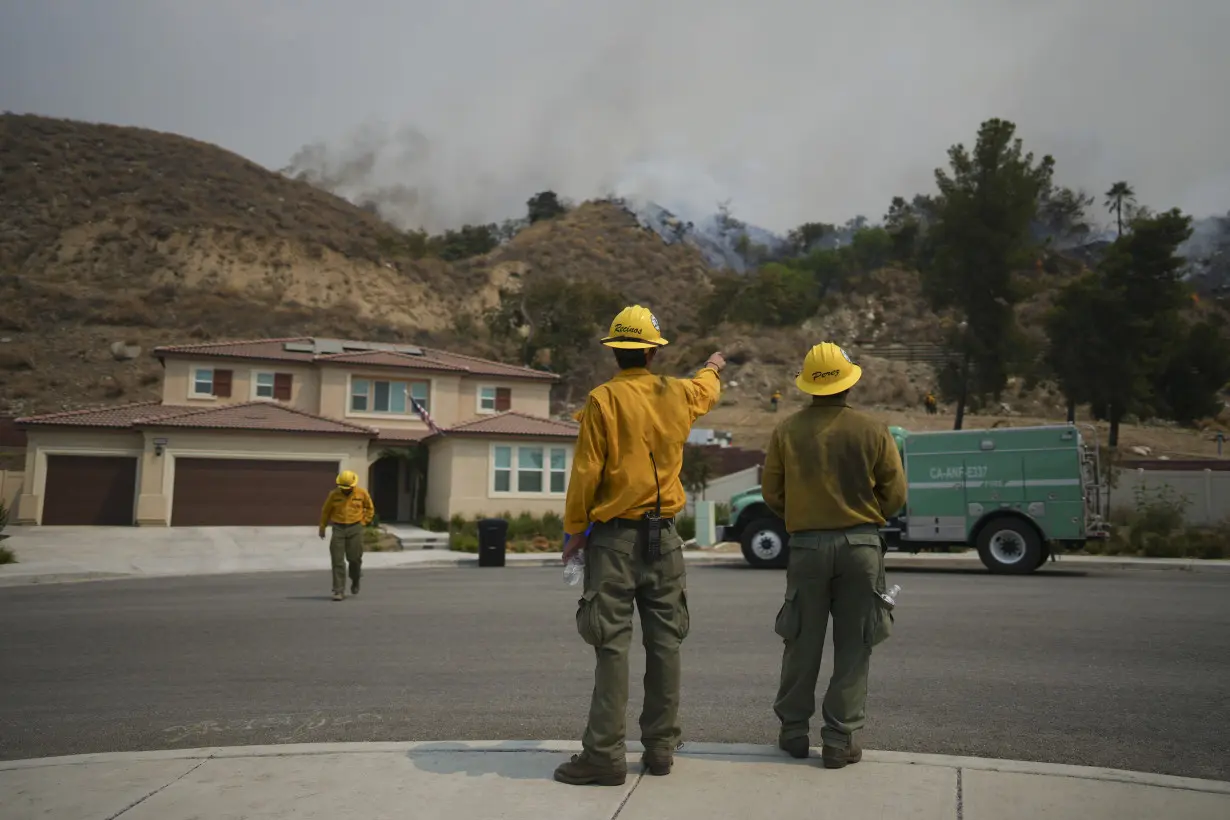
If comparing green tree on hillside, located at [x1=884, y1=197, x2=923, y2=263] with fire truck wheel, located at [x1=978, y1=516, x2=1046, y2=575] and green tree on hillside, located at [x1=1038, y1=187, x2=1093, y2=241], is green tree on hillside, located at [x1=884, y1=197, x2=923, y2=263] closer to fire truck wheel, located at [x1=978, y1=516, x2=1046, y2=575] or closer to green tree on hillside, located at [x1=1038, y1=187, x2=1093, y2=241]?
green tree on hillside, located at [x1=1038, y1=187, x2=1093, y2=241]

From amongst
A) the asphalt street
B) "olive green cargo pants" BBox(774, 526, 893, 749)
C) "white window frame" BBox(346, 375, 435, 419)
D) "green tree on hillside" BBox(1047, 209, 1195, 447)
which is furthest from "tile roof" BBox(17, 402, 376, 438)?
"green tree on hillside" BBox(1047, 209, 1195, 447)

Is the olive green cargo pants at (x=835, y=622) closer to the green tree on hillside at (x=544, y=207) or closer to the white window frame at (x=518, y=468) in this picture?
the white window frame at (x=518, y=468)

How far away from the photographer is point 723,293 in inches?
3851

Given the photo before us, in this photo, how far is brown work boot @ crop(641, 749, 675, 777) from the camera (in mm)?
4402

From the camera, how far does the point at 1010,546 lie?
17328mm

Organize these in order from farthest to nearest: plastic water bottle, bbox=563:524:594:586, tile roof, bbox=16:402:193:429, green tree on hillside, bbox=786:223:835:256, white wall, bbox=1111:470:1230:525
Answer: green tree on hillside, bbox=786:223:835:256 → tile roof, bbox=16:402:193:429 → white wall, bbox=1111:470:1230:525 → plastic water bottle, bbox=563:524:594:586

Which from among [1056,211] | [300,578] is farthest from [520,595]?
[1056,211]

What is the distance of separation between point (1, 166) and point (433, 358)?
77901 millimetres

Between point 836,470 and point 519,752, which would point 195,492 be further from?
point 836,470

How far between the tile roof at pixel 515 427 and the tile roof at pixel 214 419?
3186mm

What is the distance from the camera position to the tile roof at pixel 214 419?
2962 cm

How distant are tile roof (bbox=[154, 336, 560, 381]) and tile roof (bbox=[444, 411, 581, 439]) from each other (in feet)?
12.1

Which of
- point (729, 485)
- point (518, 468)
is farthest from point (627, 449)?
point (729, 485)

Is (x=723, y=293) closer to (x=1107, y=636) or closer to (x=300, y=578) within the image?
(x=300, y=578)
